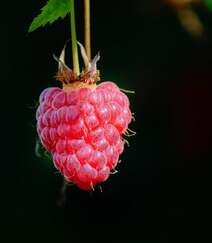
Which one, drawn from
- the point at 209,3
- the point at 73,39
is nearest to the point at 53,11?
the point at 73,39

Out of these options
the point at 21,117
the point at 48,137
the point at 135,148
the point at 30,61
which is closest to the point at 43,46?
the point at 30,61

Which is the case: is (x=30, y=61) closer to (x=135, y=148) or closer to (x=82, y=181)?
(x=135, y=148)

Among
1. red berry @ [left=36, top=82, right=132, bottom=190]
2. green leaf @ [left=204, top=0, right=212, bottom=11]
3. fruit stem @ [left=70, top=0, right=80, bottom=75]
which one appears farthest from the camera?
green leaf @ [left=204, top=0, right=212, bottom=11]

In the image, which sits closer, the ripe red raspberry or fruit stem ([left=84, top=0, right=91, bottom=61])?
fruit stem ([left=84, top=0, right=91, bottom=61])

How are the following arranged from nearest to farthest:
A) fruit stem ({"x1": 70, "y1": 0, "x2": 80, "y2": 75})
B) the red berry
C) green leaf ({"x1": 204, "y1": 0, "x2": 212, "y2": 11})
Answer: fruit stem ({"x1": 70, "y1": 0, "x2": 80, "y2": 75}) < the red berry < green leaf ({"x1": 204, "y1": 0, "x2": 212, "y2": 11})

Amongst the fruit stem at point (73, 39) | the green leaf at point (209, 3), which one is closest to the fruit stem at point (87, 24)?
the fruit stem at point (73, 39)

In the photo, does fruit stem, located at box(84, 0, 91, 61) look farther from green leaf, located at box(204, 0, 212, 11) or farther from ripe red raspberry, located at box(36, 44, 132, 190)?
green leaf, located at box(204, 0, 212, 11)

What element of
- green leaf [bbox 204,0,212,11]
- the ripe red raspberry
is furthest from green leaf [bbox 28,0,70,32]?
green leaf [bbox 204,0,212,11]

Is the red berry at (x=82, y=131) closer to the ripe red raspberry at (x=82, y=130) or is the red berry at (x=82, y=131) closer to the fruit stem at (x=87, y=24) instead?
the ripe red raspberry at (x=82, y=130)
